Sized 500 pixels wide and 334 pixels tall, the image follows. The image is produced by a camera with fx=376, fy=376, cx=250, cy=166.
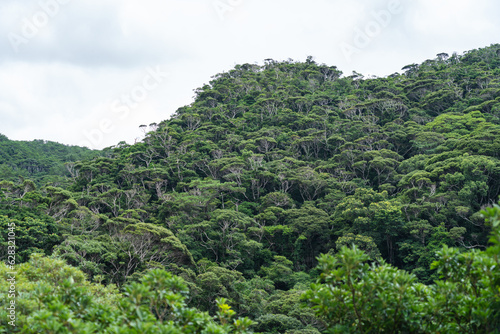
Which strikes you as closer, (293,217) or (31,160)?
(293,217)

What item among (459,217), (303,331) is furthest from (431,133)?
(303,331)

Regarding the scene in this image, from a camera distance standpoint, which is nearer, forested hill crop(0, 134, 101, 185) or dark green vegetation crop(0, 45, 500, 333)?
dark green vegetation crop(0, 45, 500, 333)

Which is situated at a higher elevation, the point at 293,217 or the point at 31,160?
the point at 31,160

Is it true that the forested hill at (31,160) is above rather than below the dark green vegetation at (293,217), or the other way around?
above

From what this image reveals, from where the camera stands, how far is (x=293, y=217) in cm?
2803

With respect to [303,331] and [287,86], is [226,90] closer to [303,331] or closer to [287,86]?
[287,86]

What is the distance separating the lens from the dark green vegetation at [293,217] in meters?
6.06

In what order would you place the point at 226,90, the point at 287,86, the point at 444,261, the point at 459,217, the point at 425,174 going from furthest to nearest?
the point at 226,90 < the point at 287,86 < the point at 425,174 < the point at 459,217 < the point at 444,261

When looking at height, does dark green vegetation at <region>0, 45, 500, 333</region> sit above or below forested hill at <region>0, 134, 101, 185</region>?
A: below

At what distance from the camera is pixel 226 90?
190 ft

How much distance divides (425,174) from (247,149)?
58.5ft

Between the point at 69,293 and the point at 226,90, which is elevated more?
the point at 226,90

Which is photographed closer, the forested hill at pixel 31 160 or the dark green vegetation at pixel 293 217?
the dark green vegetation at pixel 293 217

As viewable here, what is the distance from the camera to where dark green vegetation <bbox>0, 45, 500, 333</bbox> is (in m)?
6.06
